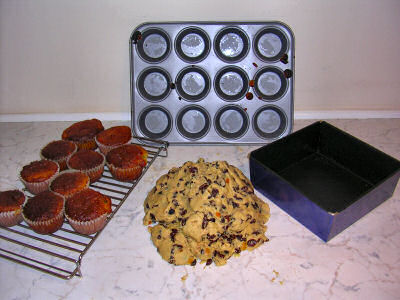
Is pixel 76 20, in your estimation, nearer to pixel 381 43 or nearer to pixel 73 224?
pixel 73 224

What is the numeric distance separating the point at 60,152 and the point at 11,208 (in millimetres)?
288

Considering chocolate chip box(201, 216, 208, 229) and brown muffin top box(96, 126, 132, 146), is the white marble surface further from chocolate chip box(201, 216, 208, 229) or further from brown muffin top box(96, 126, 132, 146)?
brown muffin top box(96, 126, 132, 146)

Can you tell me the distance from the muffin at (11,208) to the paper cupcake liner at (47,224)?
42 mm

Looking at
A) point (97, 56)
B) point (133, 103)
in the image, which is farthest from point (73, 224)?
point (97, 56)

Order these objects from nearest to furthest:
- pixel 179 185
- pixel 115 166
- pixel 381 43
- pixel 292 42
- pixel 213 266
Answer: pixel 213 266 < pixel 179 185 < pixel 115 166 < pixel 292 42 < pixel 381 43

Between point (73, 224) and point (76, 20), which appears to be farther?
point (76, 20)

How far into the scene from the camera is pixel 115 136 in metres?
1.43

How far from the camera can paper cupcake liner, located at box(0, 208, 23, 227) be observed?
1120 millimetres

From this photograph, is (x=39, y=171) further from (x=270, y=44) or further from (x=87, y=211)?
(x=270, y=44)

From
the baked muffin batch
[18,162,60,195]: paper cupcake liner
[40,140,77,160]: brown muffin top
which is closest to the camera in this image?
the baked muffin batch

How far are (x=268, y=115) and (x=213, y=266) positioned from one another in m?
0.72

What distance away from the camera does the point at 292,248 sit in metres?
1.12

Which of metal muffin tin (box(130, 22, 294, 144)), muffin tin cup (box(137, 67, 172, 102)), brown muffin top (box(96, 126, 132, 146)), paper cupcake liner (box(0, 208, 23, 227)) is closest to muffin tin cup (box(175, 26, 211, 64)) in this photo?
metal muffin tin (box(130, 22, 294, 144))

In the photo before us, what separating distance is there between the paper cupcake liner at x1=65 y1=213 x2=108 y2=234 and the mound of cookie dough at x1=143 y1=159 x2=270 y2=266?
0.14 m
